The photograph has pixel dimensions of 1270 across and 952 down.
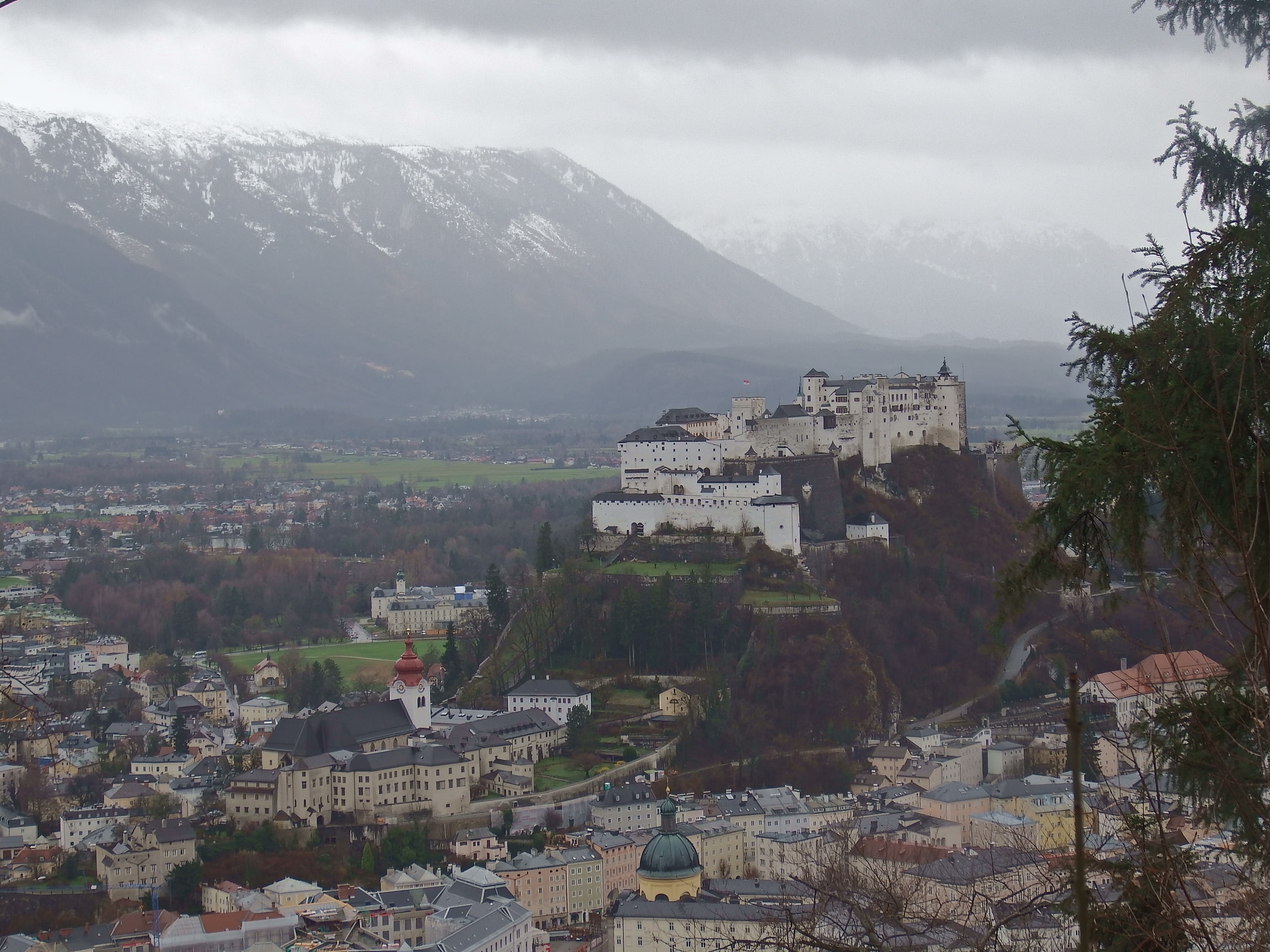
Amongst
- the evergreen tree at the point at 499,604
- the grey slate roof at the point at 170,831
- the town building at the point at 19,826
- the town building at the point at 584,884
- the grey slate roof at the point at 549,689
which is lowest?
the town building at the point at 584,884

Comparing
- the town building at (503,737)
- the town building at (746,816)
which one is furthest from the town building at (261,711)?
the town building at (746,816)

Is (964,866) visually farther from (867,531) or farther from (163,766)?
(867,531)

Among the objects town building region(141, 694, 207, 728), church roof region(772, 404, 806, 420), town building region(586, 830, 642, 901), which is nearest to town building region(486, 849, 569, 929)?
town building region(586, 830, 642, 901)

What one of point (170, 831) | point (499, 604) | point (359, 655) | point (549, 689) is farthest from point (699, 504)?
point (170, 831)

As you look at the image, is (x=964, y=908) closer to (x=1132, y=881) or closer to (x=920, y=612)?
(x=1132, y=881)

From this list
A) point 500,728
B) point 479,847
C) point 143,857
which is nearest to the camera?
point 143,857

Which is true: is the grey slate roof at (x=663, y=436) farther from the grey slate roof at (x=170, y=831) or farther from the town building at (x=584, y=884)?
the grey slate roof at (x=170, y=831)

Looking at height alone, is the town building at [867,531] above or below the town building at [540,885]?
above
